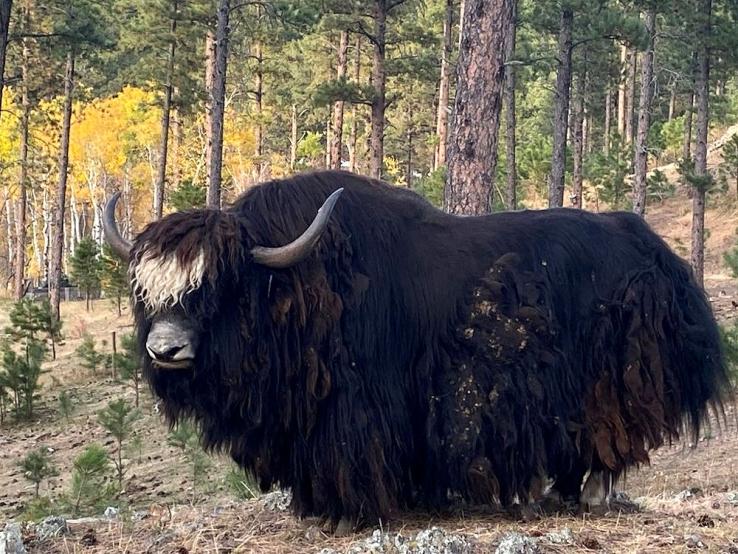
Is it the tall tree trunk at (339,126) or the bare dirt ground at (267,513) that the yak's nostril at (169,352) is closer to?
the bare dirt ground at (267,513)

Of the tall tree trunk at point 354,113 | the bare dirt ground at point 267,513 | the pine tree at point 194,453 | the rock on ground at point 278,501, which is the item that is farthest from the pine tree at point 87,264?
the rock on ground at point 278,501

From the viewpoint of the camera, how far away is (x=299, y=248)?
4.62 m

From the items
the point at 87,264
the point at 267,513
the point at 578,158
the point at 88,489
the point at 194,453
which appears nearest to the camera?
the point at 267,513

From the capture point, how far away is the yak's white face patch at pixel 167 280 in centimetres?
458

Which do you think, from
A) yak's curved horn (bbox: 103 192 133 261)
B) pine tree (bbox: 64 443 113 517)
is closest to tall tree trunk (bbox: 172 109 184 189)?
pine tree (bbox: 64 443 113 517)

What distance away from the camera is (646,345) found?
5.27 meters

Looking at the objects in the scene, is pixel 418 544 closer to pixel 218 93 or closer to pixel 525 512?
pixel 525 512

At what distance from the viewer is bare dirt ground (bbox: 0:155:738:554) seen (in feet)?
15.6

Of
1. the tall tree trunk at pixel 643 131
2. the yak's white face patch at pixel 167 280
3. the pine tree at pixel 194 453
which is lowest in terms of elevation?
the pine tree at pixel 194 453

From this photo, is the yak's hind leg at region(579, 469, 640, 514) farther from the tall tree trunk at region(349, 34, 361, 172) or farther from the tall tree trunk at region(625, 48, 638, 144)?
the tall tree trunk at region(625, 48, 638, 144)

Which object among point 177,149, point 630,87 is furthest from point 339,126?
point 630,87

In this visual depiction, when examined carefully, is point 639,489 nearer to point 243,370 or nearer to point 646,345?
point 646,345

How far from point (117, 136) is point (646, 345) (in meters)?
46.9

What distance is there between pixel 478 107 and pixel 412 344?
15.1ft
